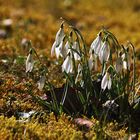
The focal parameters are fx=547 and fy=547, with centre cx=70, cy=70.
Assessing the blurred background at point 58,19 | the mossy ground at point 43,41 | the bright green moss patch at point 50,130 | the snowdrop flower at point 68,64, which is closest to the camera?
the bright green moss patch at point 50,130

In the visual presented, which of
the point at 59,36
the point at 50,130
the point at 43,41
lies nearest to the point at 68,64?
the point at 59,36

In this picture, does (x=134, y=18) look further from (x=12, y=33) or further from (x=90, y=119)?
(x=90, y=119)

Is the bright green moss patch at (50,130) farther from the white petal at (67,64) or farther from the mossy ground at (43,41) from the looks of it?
the white petal at (67,64)

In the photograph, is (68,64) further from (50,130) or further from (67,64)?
(50,130)

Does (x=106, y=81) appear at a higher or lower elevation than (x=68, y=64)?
lower

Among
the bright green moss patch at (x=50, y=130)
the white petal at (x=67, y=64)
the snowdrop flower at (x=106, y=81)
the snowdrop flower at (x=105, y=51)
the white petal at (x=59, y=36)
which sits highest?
the white petal at (x=59, y=36)

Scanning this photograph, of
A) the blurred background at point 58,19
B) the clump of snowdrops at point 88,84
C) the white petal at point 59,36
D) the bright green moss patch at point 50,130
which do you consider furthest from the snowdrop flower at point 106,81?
the blurred background at point 58,19

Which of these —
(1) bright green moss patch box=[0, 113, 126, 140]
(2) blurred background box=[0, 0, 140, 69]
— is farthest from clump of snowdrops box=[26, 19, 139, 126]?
(2) blurred background box=[0, 0, 140, 69]

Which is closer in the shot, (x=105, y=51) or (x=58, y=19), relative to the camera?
(x=105, y=51)

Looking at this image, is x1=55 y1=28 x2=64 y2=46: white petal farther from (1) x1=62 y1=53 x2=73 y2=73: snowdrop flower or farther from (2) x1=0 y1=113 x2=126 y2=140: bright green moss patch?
(2) x1=0 y1=113 x2=126 y2=140: bright green moss patch
